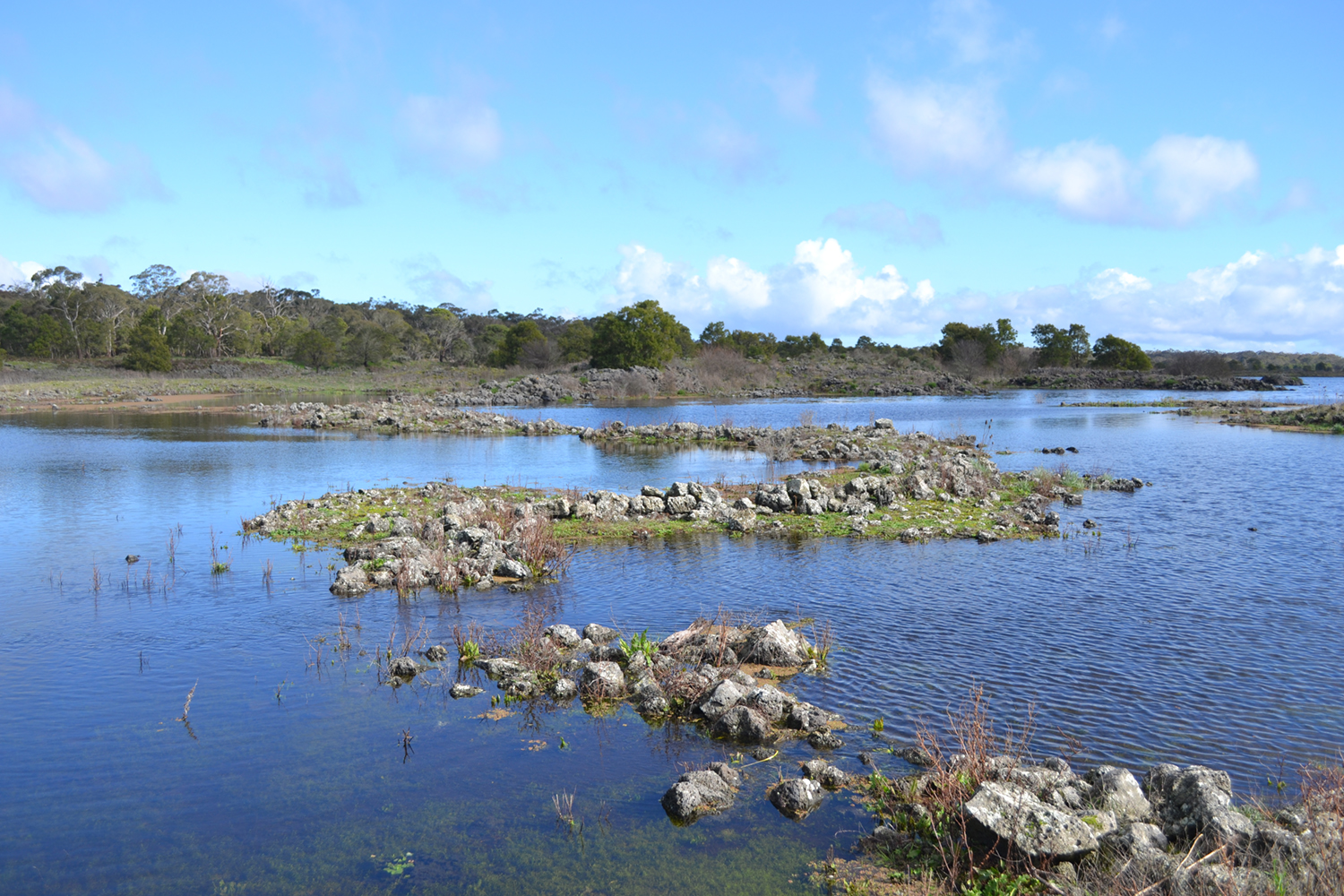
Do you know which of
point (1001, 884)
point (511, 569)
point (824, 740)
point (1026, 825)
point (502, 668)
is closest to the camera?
point (1001, 884)

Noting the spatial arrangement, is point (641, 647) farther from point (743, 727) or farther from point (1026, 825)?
point (1026, 825)

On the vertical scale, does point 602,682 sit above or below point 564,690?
above

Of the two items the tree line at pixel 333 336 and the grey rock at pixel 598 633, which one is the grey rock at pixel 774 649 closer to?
the grey rock at pixel 598 633

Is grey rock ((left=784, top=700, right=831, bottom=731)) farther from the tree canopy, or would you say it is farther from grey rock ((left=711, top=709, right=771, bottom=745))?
the tree canopy

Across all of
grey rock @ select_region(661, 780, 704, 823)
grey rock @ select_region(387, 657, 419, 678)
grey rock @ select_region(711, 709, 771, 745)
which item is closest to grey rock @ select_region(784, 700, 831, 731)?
grey rock @ select_region(711, 709, 771, 745)

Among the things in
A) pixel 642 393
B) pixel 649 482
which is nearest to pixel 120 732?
pixel 649 482

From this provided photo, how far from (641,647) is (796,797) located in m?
4.37

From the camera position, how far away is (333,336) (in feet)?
393

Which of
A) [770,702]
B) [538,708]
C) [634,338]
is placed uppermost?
[634,338]

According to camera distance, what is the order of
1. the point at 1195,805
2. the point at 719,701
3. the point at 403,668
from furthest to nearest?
1. the point at 403,668
2. the point at 719,701
3. the point at 1195,805

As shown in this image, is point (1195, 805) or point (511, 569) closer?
point (1195, 805)

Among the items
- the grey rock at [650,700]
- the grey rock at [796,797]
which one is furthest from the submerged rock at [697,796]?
the grey rock at [650,700]

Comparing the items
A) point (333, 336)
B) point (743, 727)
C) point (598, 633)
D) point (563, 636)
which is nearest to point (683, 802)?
point (743, 727)

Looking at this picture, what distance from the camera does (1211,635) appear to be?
1472cm
